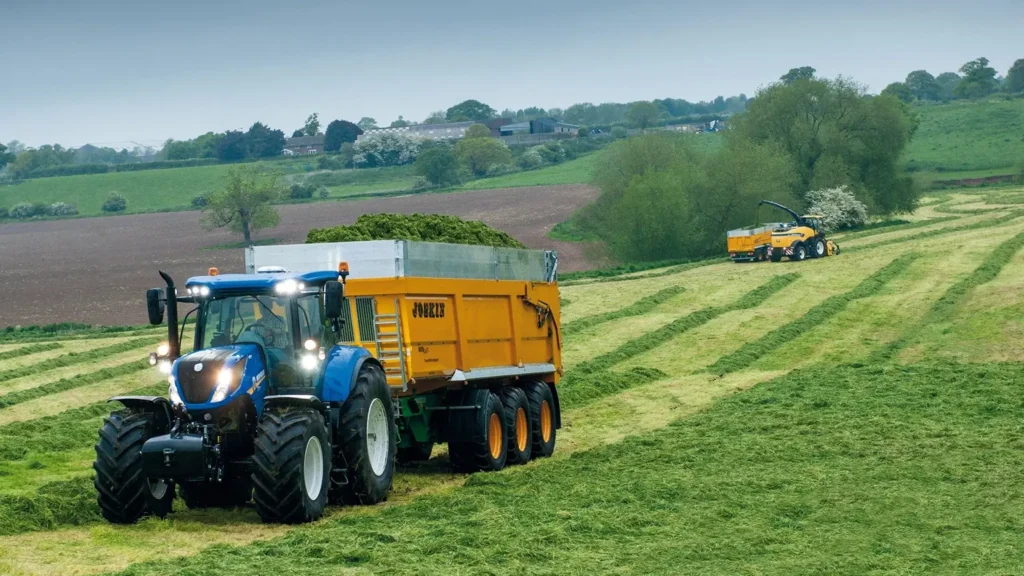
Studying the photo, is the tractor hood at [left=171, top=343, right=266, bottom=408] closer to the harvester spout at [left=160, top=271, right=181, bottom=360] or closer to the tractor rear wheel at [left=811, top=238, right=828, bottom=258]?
the harvester spout at [left=160, top=271, right=181, bottom=360]

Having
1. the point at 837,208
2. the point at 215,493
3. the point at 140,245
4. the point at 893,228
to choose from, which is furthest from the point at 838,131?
the point at 215,493

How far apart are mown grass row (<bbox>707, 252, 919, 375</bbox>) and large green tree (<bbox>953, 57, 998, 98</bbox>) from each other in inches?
5567

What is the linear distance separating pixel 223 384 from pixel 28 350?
78.8ft

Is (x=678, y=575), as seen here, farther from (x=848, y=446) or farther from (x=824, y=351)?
(x=824, y=351)

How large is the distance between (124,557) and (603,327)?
24.2 meters

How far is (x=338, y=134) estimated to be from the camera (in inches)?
5276

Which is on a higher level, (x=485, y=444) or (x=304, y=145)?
(x=304, y=145)

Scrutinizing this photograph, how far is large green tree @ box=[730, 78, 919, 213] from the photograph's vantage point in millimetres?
71625

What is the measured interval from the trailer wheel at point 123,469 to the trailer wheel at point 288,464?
3.64 ft

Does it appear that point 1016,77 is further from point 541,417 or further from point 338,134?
point 541,417

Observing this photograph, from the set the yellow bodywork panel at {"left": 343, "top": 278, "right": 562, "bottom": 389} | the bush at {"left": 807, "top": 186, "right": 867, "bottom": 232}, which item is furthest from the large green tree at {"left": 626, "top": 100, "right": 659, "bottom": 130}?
the yellow bodywork panel at {"left": 343, "top": 278, "right": 562, "bottom": 389}

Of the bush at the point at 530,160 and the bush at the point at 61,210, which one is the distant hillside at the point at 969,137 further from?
the bush at the point at 61,210

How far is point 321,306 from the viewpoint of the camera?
44.7ft

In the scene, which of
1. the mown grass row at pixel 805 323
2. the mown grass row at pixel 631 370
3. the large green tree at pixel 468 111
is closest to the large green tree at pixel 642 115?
the large green tree at pixel 468 111
